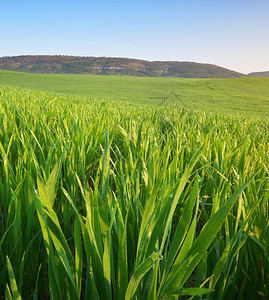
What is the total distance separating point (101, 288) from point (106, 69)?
7476 cm

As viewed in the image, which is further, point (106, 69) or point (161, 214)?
point (106, 69)

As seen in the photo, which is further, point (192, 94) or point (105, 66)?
point (105, 66)

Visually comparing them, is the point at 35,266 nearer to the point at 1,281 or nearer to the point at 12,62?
the point at 1,281

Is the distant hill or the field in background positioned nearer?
the field in background

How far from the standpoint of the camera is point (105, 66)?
2832 inches

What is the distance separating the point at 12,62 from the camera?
6781 cm

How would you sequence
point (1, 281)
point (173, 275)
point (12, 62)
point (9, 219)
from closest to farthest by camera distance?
point (173, 275)
point (1, 281)
point (9, 219)
point (12, 62)

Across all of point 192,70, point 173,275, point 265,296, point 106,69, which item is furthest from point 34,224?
point 192,70

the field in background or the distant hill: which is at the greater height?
the distant hill

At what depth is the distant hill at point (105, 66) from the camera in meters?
64.9

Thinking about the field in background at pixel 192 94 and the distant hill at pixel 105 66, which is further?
the distant hill at pixel 105 66

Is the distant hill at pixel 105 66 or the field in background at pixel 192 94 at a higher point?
the distant hill at pixel 105 66

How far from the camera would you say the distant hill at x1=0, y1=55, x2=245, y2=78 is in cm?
6494

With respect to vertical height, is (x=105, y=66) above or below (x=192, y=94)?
above
